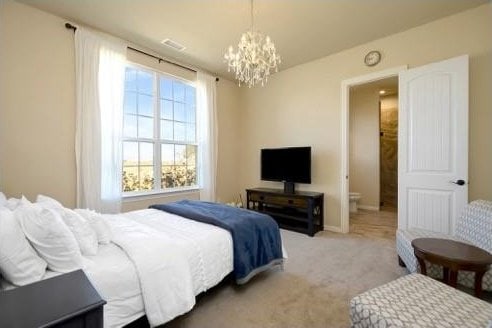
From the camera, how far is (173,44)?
133 inches

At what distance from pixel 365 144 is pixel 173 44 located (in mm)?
4672

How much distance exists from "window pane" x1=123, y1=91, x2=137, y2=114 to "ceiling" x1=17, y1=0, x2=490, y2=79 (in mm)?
730

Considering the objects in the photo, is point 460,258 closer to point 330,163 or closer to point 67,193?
point 330,163

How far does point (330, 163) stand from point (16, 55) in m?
4.23

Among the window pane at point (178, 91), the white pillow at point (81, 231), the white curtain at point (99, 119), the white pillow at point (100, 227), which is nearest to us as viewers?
the white pillow at point (81, 231)

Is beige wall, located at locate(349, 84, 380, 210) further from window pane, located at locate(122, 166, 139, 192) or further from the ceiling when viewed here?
window pane, located at locate(122, 166, 139, 192)

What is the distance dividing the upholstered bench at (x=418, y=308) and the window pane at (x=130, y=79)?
3711 millimetres

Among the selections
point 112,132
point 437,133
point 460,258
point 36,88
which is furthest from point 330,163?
point 36,88

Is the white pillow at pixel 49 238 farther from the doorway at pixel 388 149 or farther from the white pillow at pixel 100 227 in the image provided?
the doorway at pixel 388 149

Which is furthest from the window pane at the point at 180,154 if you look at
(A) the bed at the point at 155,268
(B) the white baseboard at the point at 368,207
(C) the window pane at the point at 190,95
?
(B) the white baseboard at the point at 368,207

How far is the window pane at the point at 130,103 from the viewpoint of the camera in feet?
11.2

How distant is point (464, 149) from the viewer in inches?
99.1

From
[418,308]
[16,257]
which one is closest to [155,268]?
[16,257]

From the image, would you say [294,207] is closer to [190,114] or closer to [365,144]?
[190,114]
